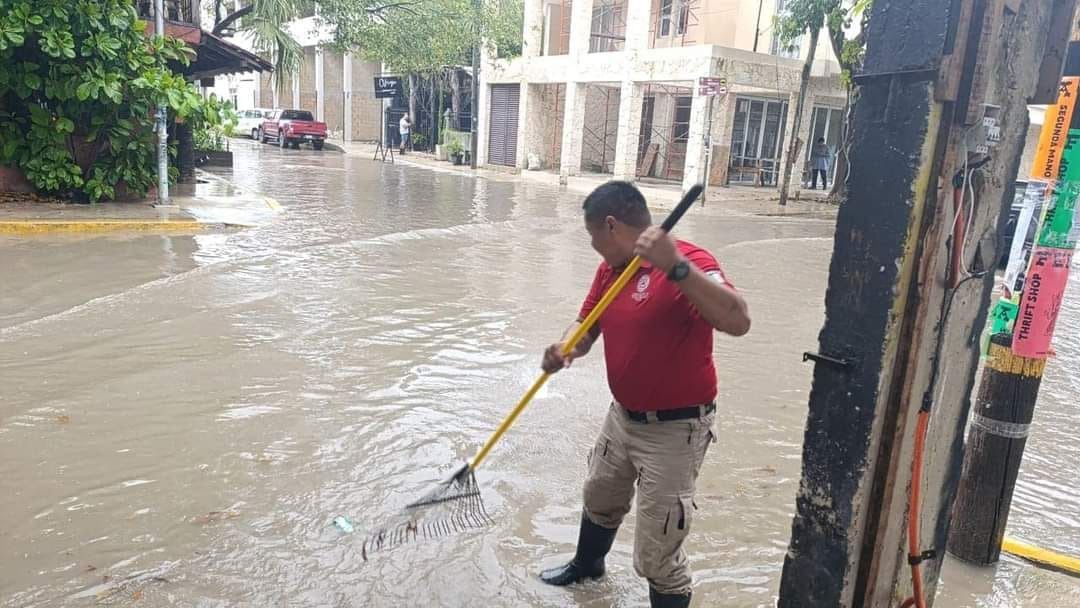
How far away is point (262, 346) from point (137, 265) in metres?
3.69

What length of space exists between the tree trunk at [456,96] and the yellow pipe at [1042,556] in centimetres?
3001

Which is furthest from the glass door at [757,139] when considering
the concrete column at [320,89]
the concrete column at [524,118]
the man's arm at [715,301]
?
the concrete column at [320,89]

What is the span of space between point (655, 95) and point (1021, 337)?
2475 centimetres

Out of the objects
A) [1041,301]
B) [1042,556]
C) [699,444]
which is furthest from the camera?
[1042,556]

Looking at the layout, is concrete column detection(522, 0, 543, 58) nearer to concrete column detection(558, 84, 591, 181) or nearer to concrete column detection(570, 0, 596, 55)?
concrete column detection(570, 0, 596, 55)

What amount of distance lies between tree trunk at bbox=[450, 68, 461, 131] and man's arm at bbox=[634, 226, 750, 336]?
30.8 m

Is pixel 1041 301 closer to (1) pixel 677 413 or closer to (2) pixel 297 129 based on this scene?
(1) pixel 677 413

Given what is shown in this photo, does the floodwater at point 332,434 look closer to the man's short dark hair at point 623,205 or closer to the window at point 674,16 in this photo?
the man's short dark hair at point 623,205

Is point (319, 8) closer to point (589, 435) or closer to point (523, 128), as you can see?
point (523, 128)

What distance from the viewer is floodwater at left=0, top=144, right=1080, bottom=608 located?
11.3ft

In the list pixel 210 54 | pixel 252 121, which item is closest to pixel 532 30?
pixel 210 54

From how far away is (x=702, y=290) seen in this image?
229 cm

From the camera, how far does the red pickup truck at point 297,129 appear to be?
114 ft

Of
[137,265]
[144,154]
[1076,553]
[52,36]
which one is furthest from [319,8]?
[1076,553]
